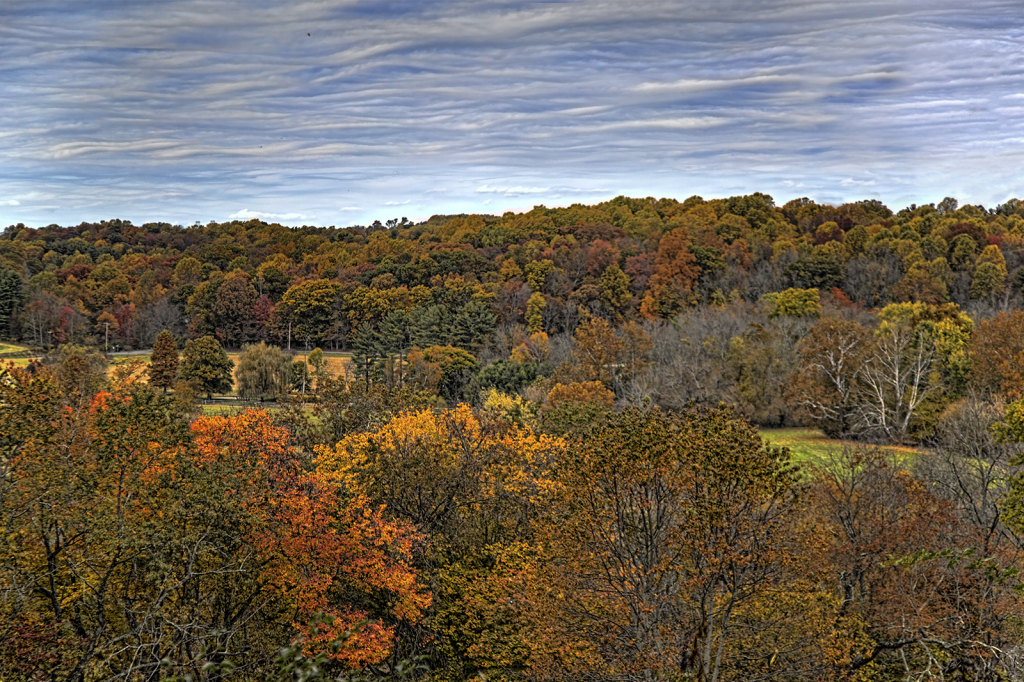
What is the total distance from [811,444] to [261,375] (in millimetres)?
41533

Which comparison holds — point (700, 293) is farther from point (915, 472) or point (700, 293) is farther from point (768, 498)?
point (768, 498)

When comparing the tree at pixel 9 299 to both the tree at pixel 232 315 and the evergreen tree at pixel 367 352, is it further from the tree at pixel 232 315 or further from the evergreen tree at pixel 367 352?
the evergreen tree at pixel 367 352

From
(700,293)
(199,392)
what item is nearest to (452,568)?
(199,392)

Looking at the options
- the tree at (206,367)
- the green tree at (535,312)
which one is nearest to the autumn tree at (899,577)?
the tree at (206,367)

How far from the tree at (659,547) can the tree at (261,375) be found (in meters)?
49.7

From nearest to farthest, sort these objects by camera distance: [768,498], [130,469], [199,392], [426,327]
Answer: [768,498] → [130,469] → [199,392] → [426,327]

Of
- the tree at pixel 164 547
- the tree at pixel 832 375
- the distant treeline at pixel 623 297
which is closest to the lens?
the tree at pixel 164 547

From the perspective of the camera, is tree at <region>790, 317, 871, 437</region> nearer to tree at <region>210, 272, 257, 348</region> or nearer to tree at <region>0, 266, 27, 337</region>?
tree at <region>210, 272, 257, 348</region>

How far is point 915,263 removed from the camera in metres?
79.9

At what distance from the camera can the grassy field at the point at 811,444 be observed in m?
37.3

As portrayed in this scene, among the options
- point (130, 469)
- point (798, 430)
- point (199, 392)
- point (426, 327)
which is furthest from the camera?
point (426, 327)

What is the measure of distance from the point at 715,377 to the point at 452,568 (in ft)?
106

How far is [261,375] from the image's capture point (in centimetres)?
6369

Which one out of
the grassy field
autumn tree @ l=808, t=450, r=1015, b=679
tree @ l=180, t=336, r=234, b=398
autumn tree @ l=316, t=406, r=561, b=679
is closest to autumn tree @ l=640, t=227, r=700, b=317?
the grassy field
